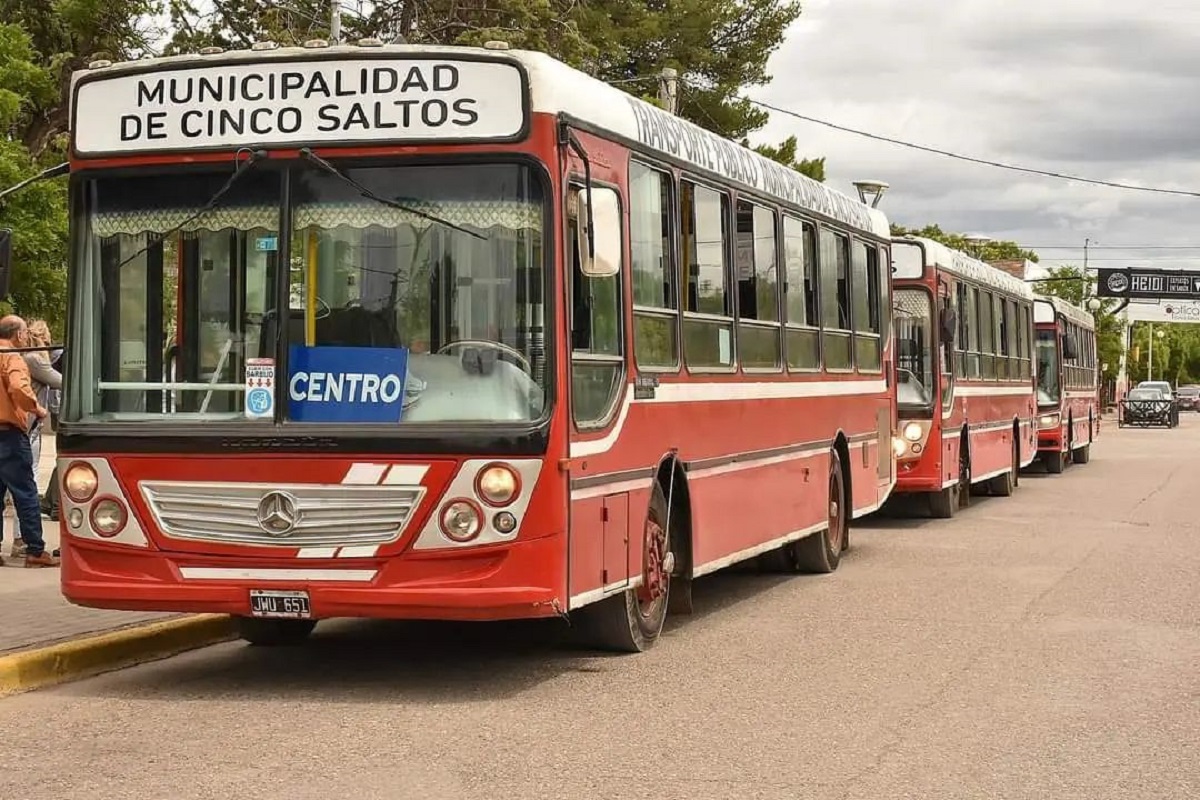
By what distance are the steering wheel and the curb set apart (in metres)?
2.50

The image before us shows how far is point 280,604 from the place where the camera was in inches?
350

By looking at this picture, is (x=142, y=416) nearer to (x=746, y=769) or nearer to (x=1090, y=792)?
(x=746, y=769)

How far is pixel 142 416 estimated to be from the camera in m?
9.21

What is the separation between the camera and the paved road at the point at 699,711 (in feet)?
23.4

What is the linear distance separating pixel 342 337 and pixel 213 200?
2.98 ft

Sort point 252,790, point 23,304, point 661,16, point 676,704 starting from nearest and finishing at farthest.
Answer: point 252,790 < point 676,704 < point 23,304 < point 661,16

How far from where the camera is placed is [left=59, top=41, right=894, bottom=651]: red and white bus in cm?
880

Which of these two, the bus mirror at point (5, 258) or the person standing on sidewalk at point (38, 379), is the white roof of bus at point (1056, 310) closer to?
the person standing on sidewalk at point (38, 379)

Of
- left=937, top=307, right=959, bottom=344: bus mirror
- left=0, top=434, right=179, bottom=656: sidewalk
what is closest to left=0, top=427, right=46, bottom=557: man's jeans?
left=0, top=434, right=179, bottom=656: sidewalk

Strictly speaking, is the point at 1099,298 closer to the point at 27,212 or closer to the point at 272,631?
the point at 27,212

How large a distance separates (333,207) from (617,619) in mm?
2707

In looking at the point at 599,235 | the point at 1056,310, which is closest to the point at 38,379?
the point at 599,235

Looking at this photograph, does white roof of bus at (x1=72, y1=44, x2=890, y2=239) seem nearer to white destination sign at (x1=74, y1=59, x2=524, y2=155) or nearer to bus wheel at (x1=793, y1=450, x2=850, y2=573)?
white destination sign at (x1=74, y1=59, x2=524, y2=155)

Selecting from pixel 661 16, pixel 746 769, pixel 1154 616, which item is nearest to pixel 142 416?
pixel 746 769
